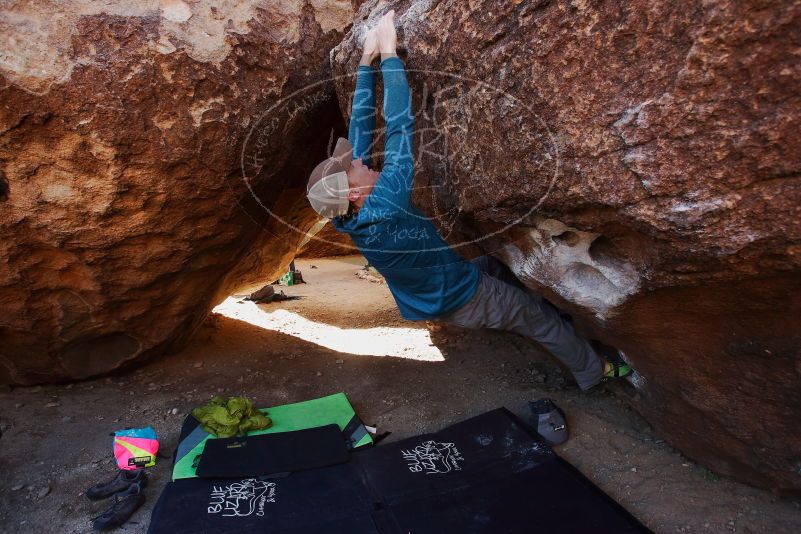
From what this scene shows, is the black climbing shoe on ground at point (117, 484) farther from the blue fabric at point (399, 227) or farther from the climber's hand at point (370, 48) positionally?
the climber's hand at point (370, 48)

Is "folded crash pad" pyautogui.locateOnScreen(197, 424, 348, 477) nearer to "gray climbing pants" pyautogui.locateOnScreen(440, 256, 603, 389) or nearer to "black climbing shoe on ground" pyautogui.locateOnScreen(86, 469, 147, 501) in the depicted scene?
"black climbing shoe on ground" pyautogui.locateOnScreen(86, 469, 147, 501)

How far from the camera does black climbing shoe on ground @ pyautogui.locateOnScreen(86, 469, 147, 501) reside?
8.46ft

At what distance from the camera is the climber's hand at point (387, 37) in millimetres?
2400

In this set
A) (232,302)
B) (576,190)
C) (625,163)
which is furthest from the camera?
(232,302)

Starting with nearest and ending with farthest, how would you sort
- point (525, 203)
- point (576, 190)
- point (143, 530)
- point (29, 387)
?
point (576, 190)
point (525, 203)
point (143, 530)
point (29, 387)

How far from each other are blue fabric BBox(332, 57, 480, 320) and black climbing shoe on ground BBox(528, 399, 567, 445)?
764 millimetres

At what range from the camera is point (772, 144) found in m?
1.48

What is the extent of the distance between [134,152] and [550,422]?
263 centimetres

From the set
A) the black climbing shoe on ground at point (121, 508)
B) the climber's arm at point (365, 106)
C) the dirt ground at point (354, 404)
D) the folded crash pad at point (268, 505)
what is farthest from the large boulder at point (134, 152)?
the folded crash pad at point (268, 505)

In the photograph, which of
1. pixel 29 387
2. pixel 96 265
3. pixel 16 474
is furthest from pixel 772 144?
pixel 29 387

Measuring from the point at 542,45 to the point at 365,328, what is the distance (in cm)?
348

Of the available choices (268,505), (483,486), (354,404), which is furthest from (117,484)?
(483,486)

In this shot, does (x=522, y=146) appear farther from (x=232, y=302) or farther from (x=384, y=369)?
(x=232, y=302)

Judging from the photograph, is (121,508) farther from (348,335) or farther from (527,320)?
(348,335)
